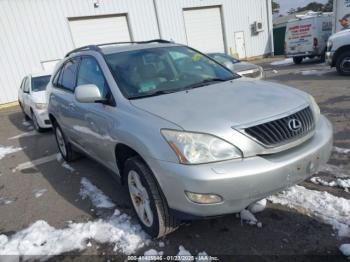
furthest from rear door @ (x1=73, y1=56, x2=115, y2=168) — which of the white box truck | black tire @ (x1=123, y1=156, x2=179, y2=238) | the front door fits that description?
the front door

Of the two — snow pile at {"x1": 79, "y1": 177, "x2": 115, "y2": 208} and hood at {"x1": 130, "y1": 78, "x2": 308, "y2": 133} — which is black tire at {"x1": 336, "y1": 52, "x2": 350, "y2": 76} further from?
snow pile at {"x1": 79, "y1": 177, "x2": 115, "y2": 208}

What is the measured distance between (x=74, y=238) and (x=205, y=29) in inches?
758

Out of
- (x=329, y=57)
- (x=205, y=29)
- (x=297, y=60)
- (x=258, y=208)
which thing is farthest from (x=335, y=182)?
(x=205, y=29)

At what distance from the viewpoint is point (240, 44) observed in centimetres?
2289

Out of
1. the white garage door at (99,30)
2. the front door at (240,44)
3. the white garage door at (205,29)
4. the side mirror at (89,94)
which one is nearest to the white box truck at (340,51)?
the side mirror at (89,94)

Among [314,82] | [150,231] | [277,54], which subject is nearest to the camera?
[150,231]

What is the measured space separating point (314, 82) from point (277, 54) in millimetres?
17013

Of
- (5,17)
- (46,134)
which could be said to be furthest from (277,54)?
(46,134)

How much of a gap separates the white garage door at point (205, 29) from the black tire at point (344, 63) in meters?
10.2

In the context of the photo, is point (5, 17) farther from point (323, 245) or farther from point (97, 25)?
point (323, 245)

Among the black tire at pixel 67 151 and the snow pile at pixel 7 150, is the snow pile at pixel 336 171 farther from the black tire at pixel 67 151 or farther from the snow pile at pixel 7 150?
the snow pile at pixel 7 150

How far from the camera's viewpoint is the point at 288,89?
10.6 ft

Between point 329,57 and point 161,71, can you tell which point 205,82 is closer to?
point 161,71

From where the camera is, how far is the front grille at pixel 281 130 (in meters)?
2.47
